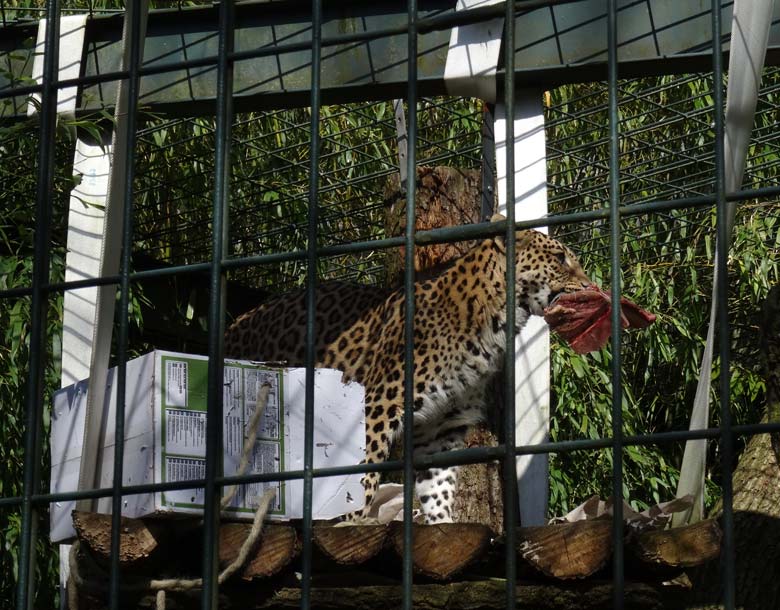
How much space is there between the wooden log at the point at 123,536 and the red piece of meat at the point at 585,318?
1.78 meters

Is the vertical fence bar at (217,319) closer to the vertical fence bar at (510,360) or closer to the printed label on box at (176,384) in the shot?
the printed label on box at (176,384)

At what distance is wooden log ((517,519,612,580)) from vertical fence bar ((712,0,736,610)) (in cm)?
35

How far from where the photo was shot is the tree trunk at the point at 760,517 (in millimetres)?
4133

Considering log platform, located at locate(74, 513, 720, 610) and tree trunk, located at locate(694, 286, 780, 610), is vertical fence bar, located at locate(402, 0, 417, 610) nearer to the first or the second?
log platform, located at locate(74, 513, 720, 610)

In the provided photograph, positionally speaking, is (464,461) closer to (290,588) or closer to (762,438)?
(290,588)

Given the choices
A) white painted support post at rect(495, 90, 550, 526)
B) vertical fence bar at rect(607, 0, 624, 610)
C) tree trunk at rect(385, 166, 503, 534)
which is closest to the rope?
vertical fence bar at rect(607, 0, 624, 610)

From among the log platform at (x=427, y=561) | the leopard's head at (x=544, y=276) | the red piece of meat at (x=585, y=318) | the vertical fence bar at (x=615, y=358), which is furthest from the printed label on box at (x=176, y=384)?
the leopard's head at (x=544, y=276)

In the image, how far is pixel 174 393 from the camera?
3721 mm

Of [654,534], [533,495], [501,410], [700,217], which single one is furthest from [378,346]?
[700,217]

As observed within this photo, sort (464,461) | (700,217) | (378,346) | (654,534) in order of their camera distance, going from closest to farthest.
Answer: (464,461) → (654,534) → (378,346) → (700,217)

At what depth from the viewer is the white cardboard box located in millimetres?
3682

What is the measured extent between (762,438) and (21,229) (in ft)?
9.35

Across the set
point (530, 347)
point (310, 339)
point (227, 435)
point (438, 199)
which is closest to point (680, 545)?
point (310, 339)

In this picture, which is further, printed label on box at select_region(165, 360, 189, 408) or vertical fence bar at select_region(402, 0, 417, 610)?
printed label on box at select_region(165, 360, 189, 408)
